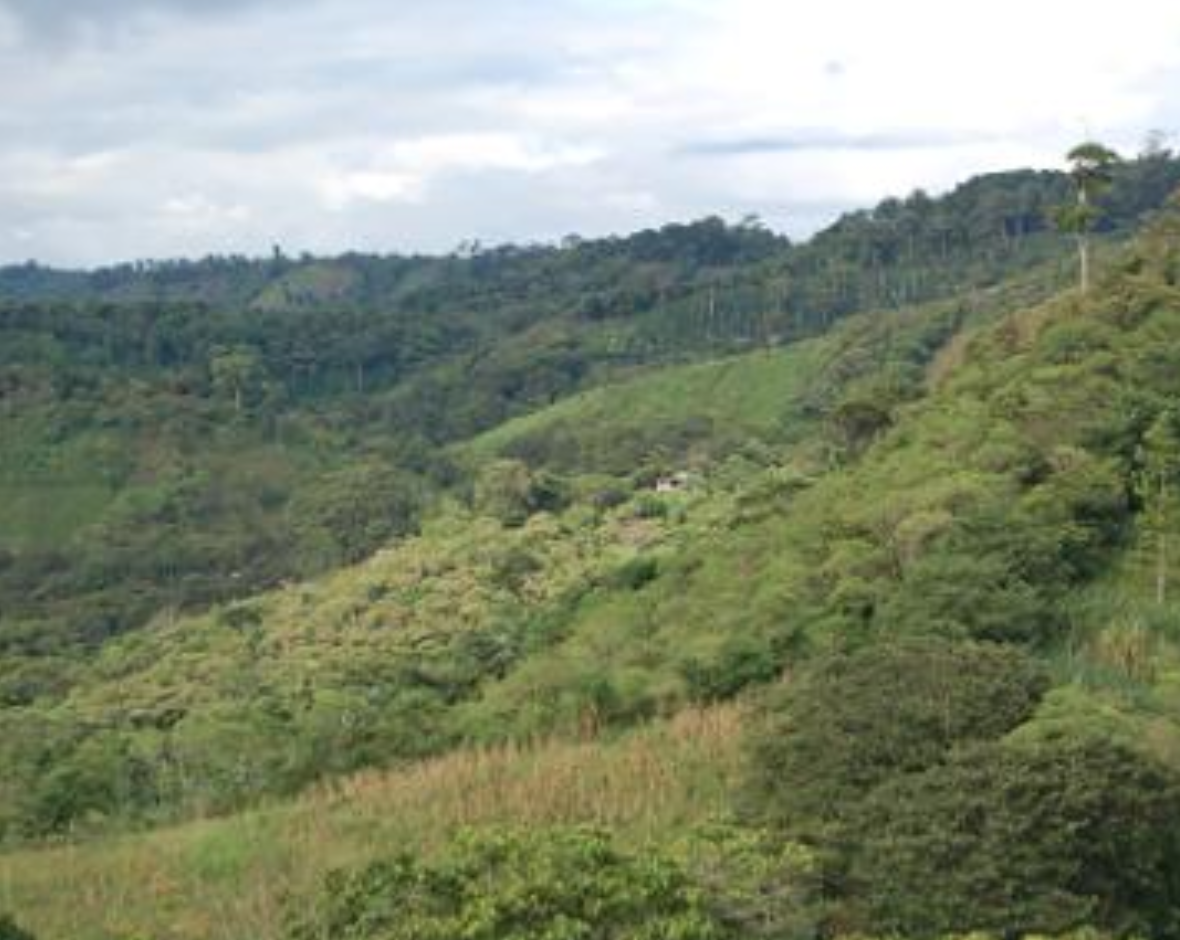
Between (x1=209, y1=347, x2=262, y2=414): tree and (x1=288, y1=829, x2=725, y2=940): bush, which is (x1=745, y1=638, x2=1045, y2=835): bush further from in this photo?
(x1=209, y1=347, x2=262, y2=414): tree

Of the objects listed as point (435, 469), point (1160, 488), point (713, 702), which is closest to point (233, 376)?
point (435, 469)

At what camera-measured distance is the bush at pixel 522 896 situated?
15039mm

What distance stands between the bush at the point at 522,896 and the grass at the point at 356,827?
3900mm

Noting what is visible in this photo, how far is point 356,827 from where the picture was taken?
81.6ft

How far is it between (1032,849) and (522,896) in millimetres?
4734

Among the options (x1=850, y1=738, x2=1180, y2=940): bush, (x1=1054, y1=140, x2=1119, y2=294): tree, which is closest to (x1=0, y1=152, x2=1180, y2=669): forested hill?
(x1=1054, y1=140, x2=1119, y2=294): tree

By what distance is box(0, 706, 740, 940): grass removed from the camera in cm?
2197

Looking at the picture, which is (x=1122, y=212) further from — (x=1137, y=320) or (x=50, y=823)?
(x=50, y=823)

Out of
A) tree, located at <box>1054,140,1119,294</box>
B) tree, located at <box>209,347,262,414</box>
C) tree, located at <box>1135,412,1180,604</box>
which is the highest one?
tree, located at <box>1054,140,1119,294</box>

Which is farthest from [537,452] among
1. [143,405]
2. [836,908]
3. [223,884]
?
[836,908]

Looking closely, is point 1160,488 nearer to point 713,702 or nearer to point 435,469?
point 713,702

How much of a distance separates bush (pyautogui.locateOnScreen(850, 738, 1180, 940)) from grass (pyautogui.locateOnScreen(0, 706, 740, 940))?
3.25 m

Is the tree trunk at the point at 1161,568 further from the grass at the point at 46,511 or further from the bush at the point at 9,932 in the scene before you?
the grass at the point at 46,511

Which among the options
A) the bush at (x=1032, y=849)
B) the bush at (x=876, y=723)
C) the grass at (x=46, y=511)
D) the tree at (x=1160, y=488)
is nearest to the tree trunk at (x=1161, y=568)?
the tree at (x=1160, y=488)
